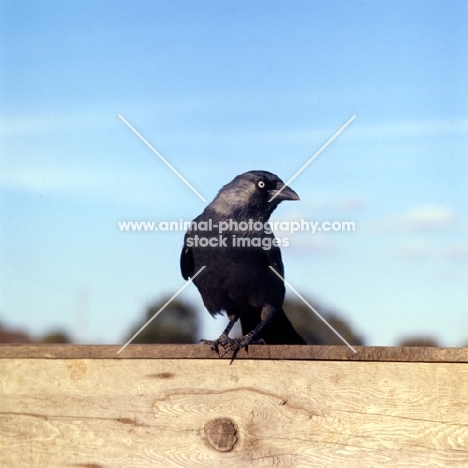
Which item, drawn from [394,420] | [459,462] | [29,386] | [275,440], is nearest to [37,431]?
[29,386]

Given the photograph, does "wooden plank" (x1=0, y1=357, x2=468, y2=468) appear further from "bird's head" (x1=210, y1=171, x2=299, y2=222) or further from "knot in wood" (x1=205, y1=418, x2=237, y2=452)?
"bird's head" (x1=210, y1=171, x2=299, y2=222)

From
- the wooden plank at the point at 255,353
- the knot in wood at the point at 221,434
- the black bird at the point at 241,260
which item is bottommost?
the knot in wood at the point at 221,434

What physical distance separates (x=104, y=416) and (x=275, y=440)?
76 cm

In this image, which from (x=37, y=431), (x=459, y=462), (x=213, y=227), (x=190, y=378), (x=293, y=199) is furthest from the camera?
(x=293, y=199)

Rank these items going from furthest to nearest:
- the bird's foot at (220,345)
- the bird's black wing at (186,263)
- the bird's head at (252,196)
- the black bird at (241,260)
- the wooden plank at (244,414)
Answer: the bird's black wing at (186,263) → the bird's head at (252,196) → the black bird at (241,260) → the bird's foot at (220,345) → the wooden plank at (244,414)

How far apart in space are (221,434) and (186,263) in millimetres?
2469

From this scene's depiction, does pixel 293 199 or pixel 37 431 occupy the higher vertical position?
pixel 293 199

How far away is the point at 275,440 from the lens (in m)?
2.78

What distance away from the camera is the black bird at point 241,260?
4.77m

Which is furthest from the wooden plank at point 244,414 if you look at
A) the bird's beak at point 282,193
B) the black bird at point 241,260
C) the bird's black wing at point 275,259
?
the bird's beak at point 282,193

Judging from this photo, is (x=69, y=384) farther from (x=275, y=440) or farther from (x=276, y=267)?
(x=276, y=267)

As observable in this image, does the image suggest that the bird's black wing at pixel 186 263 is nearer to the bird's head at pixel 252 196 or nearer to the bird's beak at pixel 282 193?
the bird's head at pixel 252 196

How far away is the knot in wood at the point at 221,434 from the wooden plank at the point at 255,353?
264mm

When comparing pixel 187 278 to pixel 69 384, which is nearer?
pixel 69 384
